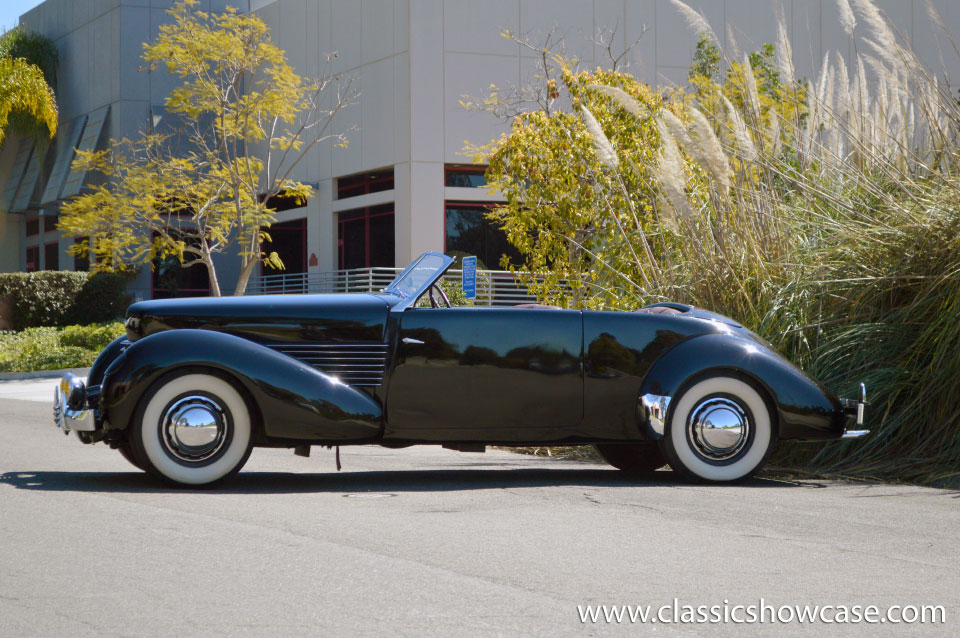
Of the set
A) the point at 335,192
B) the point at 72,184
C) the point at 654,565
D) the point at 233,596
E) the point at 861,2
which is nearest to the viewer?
the point at 233,596

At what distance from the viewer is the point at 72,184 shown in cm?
3525

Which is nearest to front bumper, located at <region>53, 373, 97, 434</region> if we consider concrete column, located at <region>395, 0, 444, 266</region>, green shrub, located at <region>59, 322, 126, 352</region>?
green shrub, located at <region>59, 322, 126, 352</region>

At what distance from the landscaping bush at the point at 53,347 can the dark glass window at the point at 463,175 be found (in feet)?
29.6

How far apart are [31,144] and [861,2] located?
125 feet

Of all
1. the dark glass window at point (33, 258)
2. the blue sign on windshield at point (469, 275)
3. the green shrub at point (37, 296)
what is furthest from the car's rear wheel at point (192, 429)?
the dark glass window at point (33, 258)

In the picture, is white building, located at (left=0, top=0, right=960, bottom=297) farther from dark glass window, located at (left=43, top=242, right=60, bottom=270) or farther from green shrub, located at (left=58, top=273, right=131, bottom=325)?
dark glass window, located at (left=43, top=242, right=60, bottom=270)

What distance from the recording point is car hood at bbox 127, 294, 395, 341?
6516mm

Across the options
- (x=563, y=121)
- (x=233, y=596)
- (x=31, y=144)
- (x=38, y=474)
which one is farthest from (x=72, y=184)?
(x=233, y=596)

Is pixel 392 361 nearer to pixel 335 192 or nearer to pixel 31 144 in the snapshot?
pixel 335 192

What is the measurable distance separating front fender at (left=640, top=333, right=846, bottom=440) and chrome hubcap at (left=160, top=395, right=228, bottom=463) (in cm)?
247

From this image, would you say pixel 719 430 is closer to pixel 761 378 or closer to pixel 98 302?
pixel 761 378

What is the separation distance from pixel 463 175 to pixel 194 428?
76.4 ft

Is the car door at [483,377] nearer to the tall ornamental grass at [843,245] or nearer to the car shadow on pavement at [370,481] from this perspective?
the car shadow on pavement at [370,481]

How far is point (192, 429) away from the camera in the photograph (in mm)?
6117
